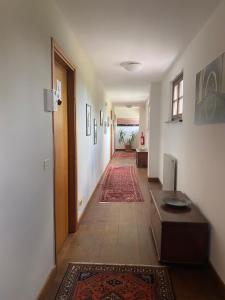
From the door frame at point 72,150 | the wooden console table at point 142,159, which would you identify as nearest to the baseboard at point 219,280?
the door frame at point 72,150

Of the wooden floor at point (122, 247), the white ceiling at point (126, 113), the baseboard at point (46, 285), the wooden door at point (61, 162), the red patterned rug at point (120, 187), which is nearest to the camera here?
the baseboard at point (46, 285)

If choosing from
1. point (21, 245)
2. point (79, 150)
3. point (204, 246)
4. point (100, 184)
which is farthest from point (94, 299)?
point (100, 184)

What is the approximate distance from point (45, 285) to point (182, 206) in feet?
5.06

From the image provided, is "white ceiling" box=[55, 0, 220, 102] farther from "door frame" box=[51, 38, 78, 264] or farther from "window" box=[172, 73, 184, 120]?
"door frame" box=[51, 38, 78, 264]

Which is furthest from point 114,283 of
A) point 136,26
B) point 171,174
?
point 136,26

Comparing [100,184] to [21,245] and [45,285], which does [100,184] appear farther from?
[21,245]

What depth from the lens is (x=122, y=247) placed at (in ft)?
8.71

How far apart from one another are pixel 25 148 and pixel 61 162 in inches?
43.7

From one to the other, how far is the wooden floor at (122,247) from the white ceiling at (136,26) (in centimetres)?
240

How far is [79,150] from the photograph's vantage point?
3.24 metres

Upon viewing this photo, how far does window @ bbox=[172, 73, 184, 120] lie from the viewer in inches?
153

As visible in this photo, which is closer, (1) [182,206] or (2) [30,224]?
(2) [30,224]

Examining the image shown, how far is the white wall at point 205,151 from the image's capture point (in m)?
2.01

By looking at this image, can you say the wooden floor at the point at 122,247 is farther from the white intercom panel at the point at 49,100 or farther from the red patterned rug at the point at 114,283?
the white intercom panel at the point at 49,100
